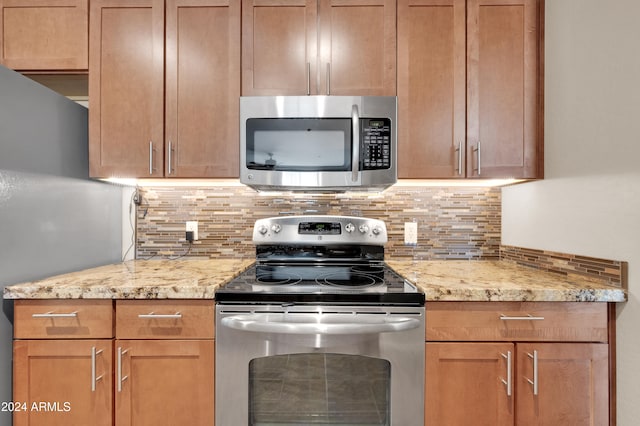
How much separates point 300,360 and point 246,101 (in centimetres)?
112

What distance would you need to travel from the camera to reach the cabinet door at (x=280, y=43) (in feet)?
5.31

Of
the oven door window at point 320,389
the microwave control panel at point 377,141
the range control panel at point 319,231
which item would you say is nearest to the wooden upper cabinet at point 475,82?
the microwave control panel at point 377,141

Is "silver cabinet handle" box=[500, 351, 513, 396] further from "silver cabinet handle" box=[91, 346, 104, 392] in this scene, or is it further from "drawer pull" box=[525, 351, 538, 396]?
"silver cabinet handle" box=[91, 346, 104, 392]

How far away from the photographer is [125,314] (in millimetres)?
1273

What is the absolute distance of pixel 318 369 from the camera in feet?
4.13

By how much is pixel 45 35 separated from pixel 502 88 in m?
2.17

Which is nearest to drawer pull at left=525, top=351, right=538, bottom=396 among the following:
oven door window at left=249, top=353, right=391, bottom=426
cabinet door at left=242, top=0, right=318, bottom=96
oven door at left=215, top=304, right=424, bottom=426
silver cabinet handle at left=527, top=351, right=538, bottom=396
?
silver cabinet handle at left=527, top=351, right=538, bottom=396

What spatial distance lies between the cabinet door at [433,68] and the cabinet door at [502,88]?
43mm

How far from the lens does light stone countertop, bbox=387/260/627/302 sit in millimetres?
1230

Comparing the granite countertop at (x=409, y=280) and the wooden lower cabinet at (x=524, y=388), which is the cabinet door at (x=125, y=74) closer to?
the granite countertop at (x=409, y=280)

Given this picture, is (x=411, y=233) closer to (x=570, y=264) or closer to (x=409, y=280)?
(x=409, y=280)

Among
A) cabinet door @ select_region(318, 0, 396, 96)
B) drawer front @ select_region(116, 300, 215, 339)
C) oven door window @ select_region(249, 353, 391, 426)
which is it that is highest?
cabinet door @ select_region(318, 0, 396, 96)

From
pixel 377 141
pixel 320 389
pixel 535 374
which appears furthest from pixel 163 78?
pixel 535 374

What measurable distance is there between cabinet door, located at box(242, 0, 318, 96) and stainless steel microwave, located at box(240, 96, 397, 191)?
0.12 meters
